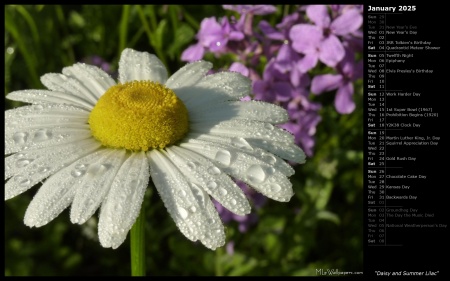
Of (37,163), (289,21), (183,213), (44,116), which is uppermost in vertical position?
(289,21)

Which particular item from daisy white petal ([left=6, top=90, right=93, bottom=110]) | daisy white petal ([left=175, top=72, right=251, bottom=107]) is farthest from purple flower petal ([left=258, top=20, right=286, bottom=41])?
daisy white petal ([left=6, top=90, right=93, bottom=110])

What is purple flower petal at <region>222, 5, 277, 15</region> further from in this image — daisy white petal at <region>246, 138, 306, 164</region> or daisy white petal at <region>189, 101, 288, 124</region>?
daisy white petal at <region>246, 138, 306, 164</region>

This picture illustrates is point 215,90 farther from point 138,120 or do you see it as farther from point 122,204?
point 122,204

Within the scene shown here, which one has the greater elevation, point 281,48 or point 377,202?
point 281,48

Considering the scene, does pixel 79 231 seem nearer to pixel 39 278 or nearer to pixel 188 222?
pixel 39 278

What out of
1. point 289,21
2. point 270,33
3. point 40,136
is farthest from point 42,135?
point 289,21

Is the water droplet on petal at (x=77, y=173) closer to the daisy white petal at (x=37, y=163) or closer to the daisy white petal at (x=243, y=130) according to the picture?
the daisy white petal at (x=37, y=163)

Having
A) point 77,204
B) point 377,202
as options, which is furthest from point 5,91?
point 377,202
